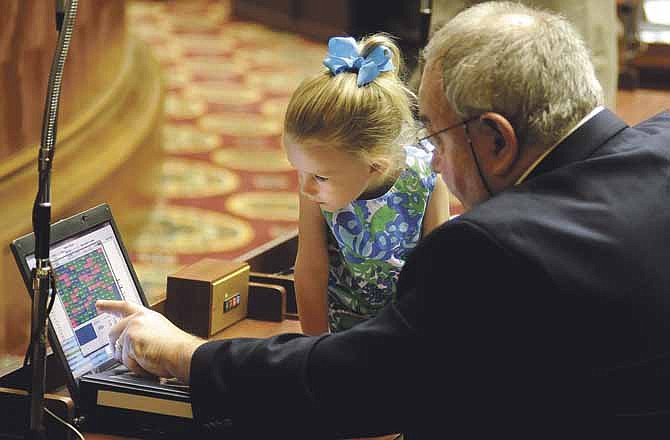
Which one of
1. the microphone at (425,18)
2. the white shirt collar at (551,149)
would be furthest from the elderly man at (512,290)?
the microphone at (425,18)

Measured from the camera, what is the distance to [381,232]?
228 cm

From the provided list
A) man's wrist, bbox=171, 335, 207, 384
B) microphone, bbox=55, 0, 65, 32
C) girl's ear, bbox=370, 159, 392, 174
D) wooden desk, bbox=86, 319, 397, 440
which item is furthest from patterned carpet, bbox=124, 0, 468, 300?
microphone, bbox=55, 0, 65, 32

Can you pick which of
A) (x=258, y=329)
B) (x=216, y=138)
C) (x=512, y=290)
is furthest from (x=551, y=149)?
(x=216, y=138)

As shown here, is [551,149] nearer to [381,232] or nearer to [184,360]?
[184,360]

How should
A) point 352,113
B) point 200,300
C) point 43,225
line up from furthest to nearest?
point 200,300
point 352,113
point 43,225

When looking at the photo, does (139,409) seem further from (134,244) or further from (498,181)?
(134,244)

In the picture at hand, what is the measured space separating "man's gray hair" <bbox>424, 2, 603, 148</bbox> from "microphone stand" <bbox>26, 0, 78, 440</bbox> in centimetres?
53

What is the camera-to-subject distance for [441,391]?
152cm

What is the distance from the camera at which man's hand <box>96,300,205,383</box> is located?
1.73m

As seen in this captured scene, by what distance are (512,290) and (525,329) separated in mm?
57

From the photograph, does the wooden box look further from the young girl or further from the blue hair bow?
the blue hair bow

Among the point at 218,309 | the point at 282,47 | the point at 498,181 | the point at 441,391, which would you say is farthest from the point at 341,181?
the point at 282,47

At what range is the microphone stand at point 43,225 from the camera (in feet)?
5.09

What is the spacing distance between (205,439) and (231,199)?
3409mm
